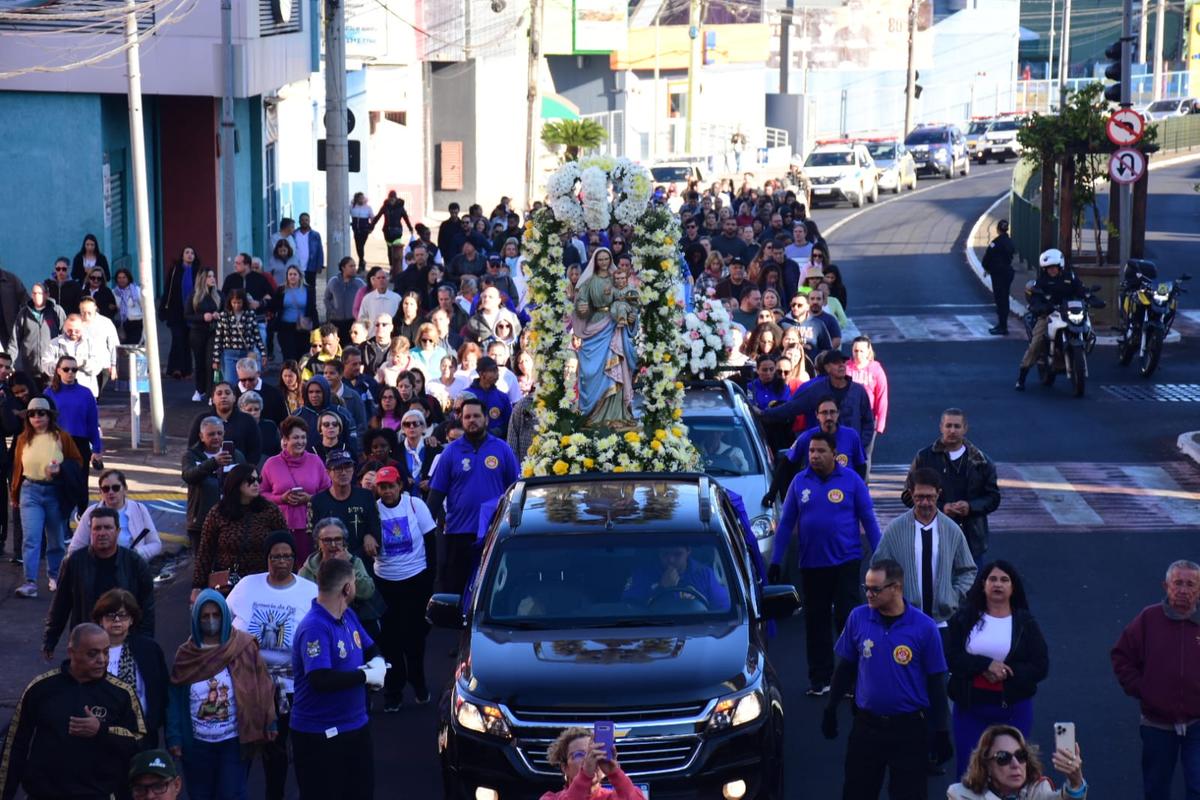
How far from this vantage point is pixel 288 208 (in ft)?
127

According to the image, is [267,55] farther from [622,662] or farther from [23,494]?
[622,662]

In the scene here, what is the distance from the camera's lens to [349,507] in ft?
37.0

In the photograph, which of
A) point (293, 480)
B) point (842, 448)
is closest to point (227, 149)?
point (293, 480)

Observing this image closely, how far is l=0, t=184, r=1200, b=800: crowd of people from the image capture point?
26.6ft

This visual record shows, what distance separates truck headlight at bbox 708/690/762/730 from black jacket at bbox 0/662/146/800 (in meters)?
2.73

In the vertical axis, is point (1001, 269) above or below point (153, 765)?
above

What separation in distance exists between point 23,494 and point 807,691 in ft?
21.0

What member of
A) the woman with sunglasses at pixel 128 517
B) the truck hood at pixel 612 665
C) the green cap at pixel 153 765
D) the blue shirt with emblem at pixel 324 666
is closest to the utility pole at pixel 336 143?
the woman with sunglasses at pixel 128 517

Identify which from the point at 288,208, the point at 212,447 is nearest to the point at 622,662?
the point at 212,447

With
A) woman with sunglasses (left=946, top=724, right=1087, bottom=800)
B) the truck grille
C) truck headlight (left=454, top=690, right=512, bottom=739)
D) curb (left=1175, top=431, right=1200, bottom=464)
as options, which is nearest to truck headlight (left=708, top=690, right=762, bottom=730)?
the truck grille

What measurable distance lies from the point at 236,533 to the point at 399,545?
4.08 feet

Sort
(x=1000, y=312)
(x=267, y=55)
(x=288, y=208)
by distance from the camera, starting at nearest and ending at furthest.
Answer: (x=1000, y=312) < (x=267, y=55) < (x=288, y=208)

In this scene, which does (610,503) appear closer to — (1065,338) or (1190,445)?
(1190,445)

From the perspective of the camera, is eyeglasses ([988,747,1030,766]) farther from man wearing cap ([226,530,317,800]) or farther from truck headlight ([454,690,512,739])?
man wearing cap ([226,530,317,800])
